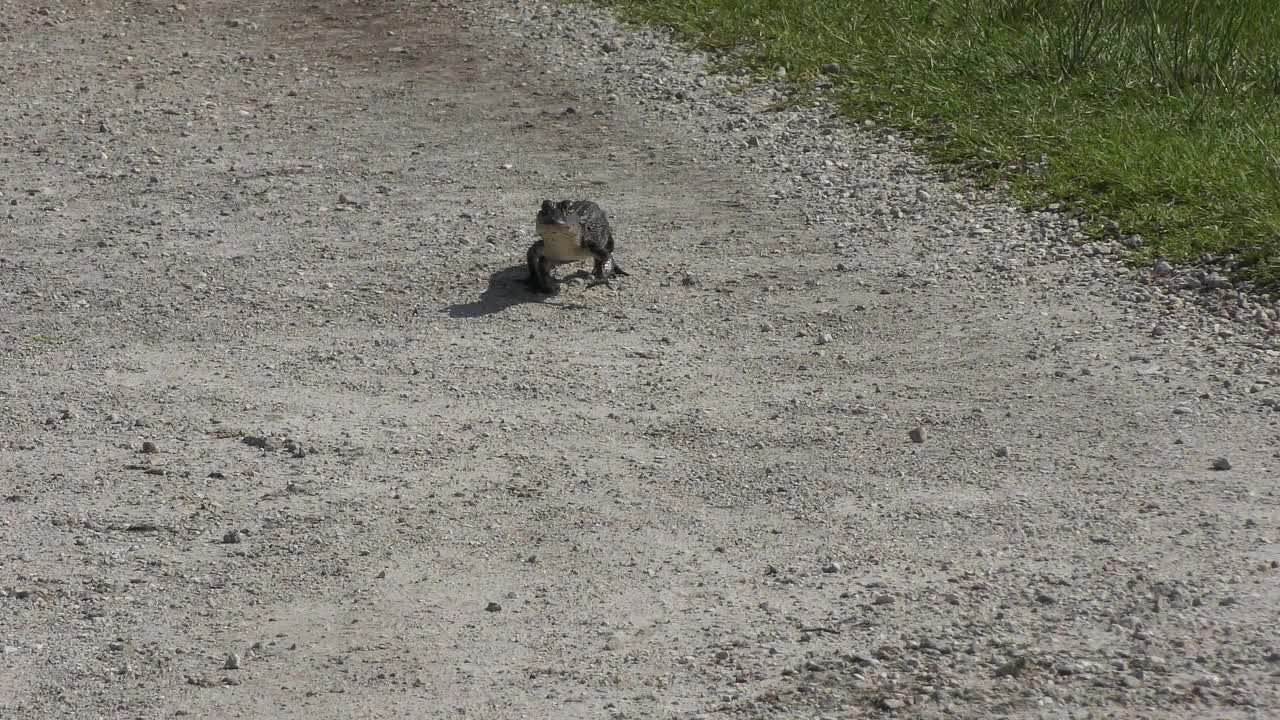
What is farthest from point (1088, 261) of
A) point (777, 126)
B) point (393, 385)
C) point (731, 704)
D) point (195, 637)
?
point (195, 637)

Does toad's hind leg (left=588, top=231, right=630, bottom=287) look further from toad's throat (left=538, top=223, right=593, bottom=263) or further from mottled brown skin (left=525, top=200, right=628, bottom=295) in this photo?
toad's throat (left=538, top=223, right=593, bottom=263)

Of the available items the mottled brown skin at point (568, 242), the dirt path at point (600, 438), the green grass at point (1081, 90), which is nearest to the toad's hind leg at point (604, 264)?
the mottled brown skin at point (568, 242)

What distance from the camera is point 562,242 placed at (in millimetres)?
6859

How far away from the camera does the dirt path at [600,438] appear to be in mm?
4227

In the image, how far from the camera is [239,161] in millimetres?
8867

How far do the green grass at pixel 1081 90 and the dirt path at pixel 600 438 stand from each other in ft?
1.29

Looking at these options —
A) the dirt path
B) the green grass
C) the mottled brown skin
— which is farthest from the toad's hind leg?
the green grass

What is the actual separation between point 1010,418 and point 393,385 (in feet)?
7.67

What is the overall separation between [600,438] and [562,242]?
1.43m

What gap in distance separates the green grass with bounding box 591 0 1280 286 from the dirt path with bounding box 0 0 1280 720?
394 millimetres

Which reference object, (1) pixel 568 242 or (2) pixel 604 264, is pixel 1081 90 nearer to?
(2) pixel 604 264

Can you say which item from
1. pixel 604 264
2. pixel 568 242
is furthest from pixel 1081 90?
pixel 568 242

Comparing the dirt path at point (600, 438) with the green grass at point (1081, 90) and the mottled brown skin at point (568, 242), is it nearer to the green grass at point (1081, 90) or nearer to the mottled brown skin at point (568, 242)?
the mottled brown skin at point (568, 242)

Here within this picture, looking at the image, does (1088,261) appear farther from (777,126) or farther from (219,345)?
(219,345)
